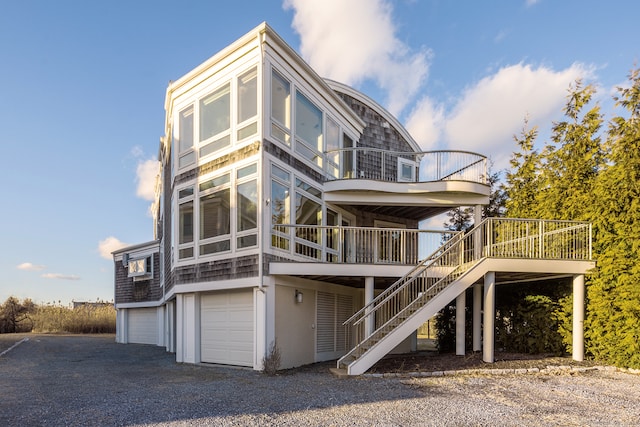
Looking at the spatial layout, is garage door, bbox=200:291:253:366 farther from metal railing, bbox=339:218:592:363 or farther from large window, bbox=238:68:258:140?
large window, bbox=238:68:258:140

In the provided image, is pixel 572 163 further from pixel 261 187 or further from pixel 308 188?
pixel 261 187

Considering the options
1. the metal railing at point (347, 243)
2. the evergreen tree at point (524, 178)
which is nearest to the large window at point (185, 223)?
the metal railing at point (347, 243)

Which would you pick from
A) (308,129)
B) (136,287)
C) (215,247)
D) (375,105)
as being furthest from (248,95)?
(136,287)

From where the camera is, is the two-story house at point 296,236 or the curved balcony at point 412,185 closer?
the two-story house at point 296,236

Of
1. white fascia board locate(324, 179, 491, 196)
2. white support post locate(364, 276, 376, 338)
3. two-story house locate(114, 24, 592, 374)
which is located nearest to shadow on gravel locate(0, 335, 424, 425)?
two-story house locate(114, 24, 592, 374)

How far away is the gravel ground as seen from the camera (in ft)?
19.0

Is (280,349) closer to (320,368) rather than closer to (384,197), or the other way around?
(320,368)

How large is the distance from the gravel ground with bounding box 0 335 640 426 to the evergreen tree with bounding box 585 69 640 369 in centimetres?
87

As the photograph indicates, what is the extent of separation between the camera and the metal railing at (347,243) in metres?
10.9

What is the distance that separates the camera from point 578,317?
1058 cm

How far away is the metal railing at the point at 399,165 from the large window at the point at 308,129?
2.03 ft

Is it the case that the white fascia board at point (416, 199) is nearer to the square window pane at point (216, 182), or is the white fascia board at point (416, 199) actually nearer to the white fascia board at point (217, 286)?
the square window pane at point (216, 182)

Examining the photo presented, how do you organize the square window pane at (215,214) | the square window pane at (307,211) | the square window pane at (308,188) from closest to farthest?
the square window pane at (215,214)
the square window pane at (307,211)
the square window pane at (308,188)

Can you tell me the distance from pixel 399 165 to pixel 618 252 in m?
7.70
